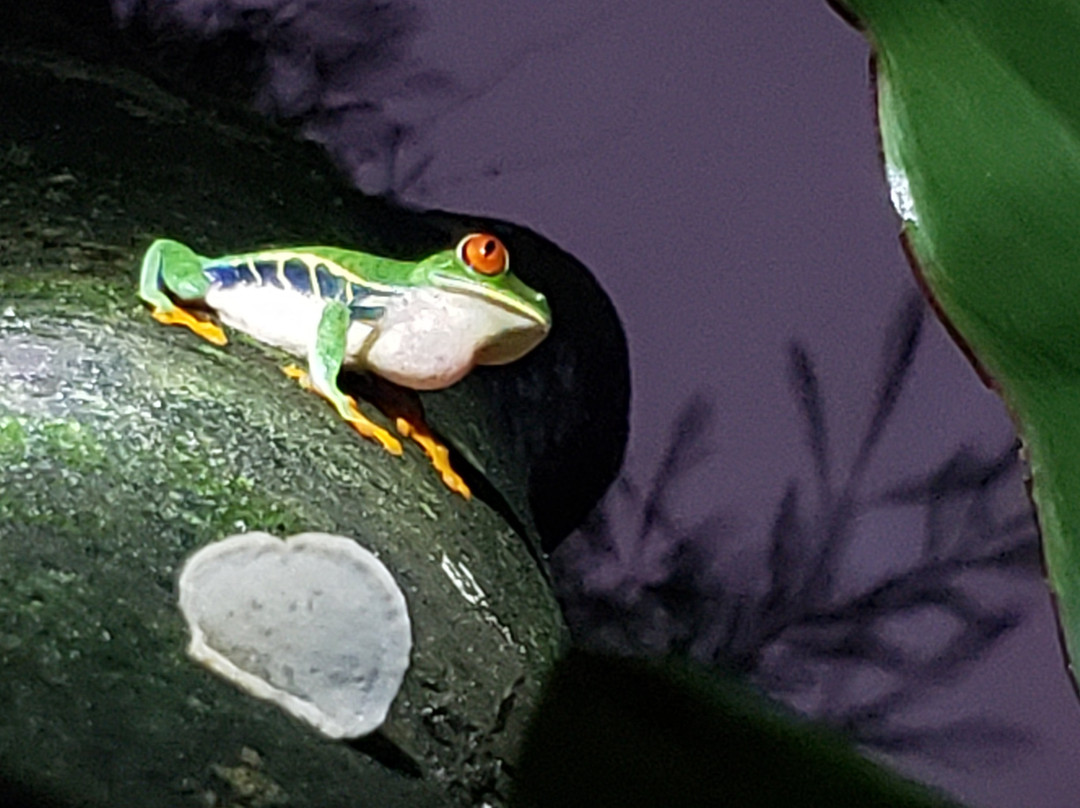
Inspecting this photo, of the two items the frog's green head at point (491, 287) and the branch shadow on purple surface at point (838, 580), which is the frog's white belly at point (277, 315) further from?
the branch shadow on purple surface at point (838, 580)

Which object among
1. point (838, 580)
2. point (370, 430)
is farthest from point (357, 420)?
point (838, 580)

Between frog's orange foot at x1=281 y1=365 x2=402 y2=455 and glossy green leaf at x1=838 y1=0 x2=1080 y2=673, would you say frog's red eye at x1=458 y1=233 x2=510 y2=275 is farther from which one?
→ glossy green leaf at x1=838 y1=0 x2=1080 y2=673

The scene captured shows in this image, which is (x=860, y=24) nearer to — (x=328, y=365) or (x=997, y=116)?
(x=997, y=116)

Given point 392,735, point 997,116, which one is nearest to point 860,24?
point 997,116

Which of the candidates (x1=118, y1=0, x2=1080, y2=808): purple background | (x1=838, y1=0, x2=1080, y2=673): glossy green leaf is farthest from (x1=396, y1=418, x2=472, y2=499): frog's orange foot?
(x1=838, y1=0, x2=1080, y2=673): glossy green leaf

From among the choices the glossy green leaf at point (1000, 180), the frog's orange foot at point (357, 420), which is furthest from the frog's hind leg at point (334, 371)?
the glossy green leaf at point (1000, 180)
